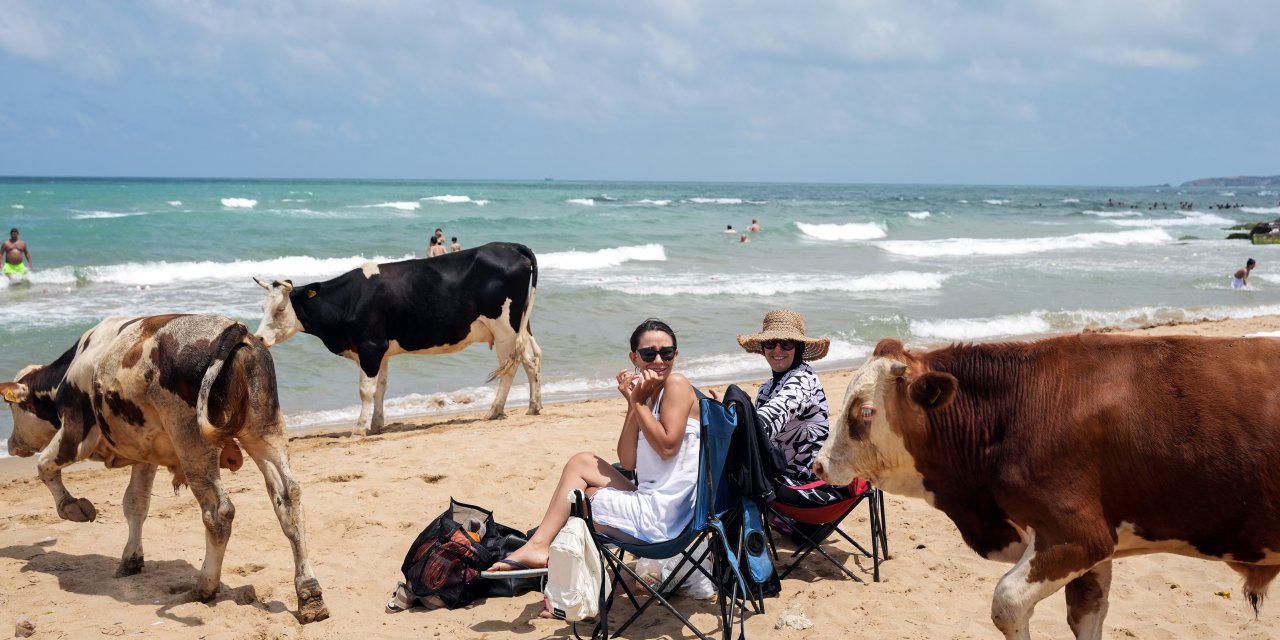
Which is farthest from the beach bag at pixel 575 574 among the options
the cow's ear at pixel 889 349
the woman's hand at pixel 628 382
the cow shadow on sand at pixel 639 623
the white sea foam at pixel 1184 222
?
the white sea foam at pixel 1184 222

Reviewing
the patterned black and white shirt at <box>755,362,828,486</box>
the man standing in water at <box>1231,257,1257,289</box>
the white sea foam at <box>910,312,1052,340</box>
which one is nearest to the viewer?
the patterned black and white shirt at <box>755,362,828,486</box>

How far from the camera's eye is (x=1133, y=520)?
11.4 ft

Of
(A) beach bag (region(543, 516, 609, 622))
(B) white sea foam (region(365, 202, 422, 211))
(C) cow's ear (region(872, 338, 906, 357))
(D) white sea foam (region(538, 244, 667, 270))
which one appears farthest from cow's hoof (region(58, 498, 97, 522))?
(B) white sea foam (region(365, 202, 422, 211))

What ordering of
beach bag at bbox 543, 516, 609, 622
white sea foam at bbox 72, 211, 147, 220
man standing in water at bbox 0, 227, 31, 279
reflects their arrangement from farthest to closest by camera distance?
white sea foam at bbox 72, 211, 147, 220 → man standing in water at bbox 0, 227, 31, 279 → beach bag at bbox 543, 516, 609, 622

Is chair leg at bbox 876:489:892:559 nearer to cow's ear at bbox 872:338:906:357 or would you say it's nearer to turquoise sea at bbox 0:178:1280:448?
cow's ear at bbox 872:338:906:357

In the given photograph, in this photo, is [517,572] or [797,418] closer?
[517,572]

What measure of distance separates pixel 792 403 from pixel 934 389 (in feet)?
5.06

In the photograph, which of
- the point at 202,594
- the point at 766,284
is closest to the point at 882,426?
the point at 202,594

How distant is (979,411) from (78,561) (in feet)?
17.0

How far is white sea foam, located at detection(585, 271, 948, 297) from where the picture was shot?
20.8m

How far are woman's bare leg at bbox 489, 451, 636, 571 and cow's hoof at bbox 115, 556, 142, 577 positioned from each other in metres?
2.23

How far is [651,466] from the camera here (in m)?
4.78

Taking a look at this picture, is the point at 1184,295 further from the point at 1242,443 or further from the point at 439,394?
the point at 1242,443

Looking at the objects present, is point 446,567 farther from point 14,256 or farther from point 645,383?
point 14,256
